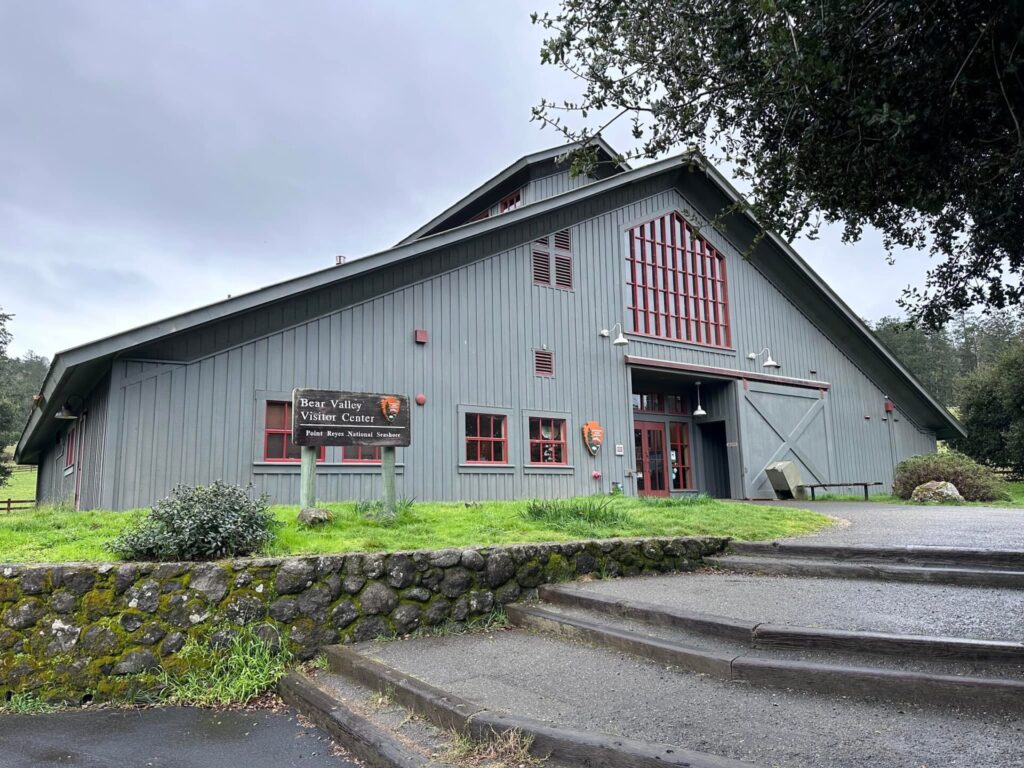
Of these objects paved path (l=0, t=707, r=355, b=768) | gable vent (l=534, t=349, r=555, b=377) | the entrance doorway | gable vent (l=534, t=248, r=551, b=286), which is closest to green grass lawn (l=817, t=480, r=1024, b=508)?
the entrance doorway

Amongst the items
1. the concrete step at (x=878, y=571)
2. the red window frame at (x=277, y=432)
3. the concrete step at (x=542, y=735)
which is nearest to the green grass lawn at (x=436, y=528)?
the concrete step at (x=878, y=571)

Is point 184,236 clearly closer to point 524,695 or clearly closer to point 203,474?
point 203,474

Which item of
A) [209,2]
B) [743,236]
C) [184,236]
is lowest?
[209,2]

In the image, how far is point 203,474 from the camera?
10281 millimetres

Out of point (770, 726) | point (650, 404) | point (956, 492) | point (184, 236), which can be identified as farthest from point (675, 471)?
point (184, 236)

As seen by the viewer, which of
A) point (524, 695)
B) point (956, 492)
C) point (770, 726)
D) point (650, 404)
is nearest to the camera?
point (770, 726)

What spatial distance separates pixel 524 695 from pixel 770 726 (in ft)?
4.66

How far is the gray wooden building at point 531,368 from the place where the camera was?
10.4m

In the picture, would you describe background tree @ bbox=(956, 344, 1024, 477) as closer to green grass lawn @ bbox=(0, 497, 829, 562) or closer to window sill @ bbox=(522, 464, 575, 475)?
window sill @ bbox=(522, 464, 575, 475)

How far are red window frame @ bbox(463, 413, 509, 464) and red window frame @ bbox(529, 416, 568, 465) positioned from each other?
2.08ft

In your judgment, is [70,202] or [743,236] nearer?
[743,236]

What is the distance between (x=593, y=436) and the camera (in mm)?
14469

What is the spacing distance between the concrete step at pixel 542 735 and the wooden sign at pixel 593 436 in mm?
10010

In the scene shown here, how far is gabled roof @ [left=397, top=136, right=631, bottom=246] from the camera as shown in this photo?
16500 mm
